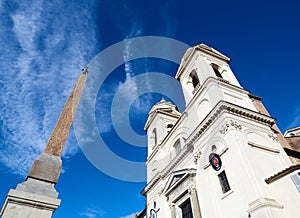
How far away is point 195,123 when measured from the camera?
16.0m

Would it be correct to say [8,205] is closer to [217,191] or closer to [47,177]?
[47,177]

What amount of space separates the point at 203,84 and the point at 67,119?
12943 millimetres

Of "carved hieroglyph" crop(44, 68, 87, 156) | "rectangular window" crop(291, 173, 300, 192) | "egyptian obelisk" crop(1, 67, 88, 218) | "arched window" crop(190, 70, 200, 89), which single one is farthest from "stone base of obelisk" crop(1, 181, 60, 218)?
"arched window" crop(190, 70, 200, 89)

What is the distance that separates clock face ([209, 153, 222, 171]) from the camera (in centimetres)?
1164

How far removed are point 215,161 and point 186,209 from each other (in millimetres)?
4549

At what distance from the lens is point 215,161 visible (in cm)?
1188

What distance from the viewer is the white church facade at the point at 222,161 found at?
29.9ft

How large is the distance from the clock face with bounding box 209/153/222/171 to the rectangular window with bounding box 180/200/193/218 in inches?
142

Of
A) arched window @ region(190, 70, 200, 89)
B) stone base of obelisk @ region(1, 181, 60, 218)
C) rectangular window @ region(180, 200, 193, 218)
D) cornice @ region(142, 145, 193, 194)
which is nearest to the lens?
stone base of obelisk @ region(1, 181, 60, 218)

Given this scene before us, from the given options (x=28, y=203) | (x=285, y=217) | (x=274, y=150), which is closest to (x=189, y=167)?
(x=274, y=150)

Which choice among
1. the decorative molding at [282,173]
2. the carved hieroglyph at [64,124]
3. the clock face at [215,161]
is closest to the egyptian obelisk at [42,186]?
the carved hieroglyph at [64,124]

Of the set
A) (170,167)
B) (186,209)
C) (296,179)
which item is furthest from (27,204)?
(170,167)

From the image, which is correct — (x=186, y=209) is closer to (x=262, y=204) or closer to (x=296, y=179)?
(x=262, y=204)

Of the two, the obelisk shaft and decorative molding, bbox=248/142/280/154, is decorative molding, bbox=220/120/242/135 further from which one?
the obelisk shaft
